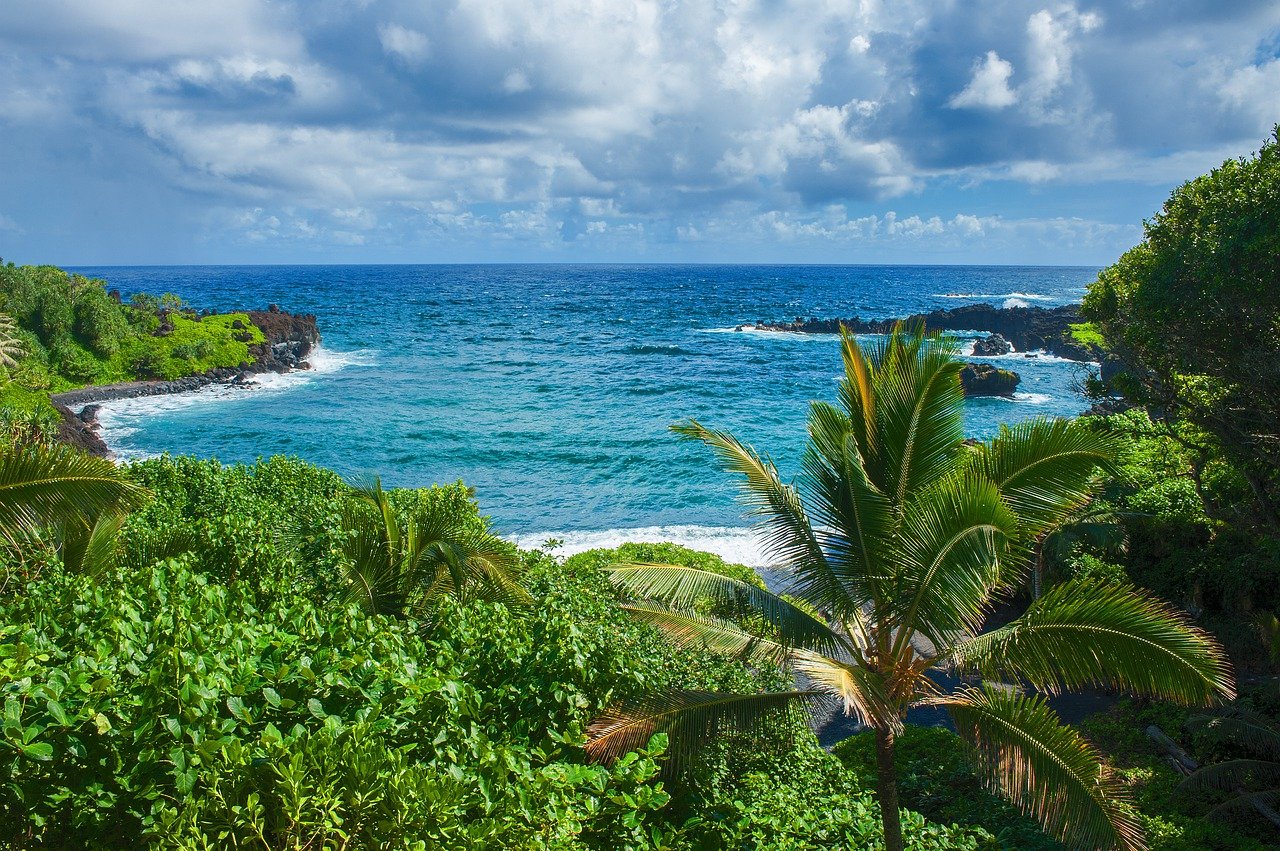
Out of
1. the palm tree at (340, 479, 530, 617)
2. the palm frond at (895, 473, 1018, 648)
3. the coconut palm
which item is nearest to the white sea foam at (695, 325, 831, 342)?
the coconut palm

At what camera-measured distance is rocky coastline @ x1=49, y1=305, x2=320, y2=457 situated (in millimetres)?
34594

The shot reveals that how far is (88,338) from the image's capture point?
48.8 metres

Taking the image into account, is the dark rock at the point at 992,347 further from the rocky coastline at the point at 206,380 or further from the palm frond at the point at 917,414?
the palm frond at the point at 917,414

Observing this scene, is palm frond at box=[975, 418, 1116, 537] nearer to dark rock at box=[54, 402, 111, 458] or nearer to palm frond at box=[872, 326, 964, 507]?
palm frond at box=[872, 326, 964, 507]

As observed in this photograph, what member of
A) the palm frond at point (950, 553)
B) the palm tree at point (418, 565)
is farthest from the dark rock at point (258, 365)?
the palm frond at point (950, 553)

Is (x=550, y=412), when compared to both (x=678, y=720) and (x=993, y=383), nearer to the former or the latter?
(x=993, y=383)

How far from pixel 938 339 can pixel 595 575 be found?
803cm

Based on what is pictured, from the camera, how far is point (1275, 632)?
12.9 metres

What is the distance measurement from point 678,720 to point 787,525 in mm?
2457

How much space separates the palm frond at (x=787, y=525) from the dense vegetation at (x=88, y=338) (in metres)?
42.2

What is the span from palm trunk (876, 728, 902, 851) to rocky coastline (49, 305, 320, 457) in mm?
31415

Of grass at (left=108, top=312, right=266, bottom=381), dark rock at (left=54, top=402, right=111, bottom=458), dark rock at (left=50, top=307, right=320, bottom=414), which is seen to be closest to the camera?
dark rock at (left=54, top=402, right=111, bottom=458)

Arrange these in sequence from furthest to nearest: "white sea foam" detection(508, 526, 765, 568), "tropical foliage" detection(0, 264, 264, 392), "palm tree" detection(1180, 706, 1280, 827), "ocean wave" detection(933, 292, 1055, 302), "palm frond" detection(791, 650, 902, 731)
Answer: "ocean wave" detection(933, 292, 1055, 302), "tropical foliage" detection(0, 264, 264, 392), "white sea foam" detection(508, 526, 765, 568), "palm tree" detection(1180, 706, 1280, 827), "palm frond" detection(791, 650, 902, 731)

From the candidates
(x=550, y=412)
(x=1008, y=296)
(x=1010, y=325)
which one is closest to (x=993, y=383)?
(x=1010, y=325)
